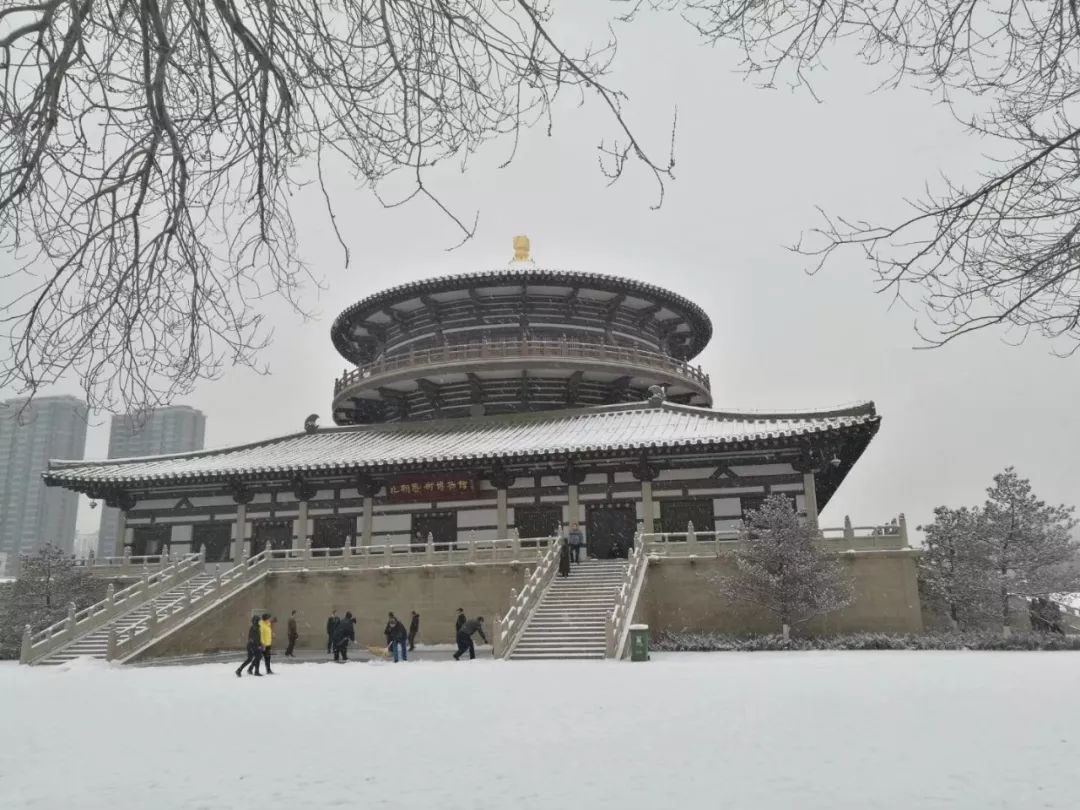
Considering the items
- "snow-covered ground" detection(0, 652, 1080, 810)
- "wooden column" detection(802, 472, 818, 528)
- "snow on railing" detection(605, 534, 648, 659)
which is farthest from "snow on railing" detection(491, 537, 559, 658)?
"wooden column" detection(802, 472, 818, 528)

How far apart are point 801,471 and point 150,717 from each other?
18.4 meters

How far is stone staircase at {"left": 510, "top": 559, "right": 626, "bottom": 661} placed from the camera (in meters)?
17.5

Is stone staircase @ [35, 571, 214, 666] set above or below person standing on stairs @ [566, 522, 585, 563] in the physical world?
below

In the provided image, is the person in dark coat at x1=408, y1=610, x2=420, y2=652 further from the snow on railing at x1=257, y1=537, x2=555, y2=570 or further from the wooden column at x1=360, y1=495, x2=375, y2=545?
the wooden column at x1=360, y1=495, x2=375, y2=545

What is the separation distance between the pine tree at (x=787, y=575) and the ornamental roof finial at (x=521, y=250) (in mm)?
18972

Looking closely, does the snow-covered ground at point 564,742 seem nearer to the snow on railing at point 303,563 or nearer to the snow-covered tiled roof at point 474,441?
the snow on railing at point 303,563

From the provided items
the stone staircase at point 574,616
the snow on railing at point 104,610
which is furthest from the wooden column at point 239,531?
the stone staircase at point 574,616

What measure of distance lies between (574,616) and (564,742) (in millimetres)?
11158

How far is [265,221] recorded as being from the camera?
21.9ft

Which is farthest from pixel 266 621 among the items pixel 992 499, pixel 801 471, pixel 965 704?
pixel 992 499

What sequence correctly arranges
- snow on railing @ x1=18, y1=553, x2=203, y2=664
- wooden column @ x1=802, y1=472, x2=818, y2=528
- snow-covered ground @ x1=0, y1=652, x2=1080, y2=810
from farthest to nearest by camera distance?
wooden column @ x1=802, y1=472, x2=818, y2=528, snow on railing @ x1=18, y1=553, x2=203, y2=664, snow-covered ground @ x1=0, y1=652, x2=1080, y2=810

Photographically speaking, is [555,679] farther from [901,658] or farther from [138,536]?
[138,536]

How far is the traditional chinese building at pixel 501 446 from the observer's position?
954 inches

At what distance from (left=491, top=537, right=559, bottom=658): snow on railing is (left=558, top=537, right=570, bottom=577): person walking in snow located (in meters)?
0.13
